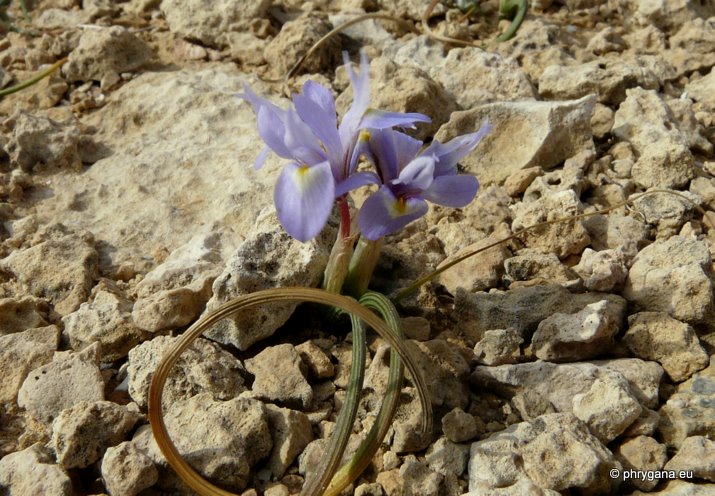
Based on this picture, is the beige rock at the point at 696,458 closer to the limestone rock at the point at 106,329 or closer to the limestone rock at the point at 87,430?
the limestone rock at the point at 87,430

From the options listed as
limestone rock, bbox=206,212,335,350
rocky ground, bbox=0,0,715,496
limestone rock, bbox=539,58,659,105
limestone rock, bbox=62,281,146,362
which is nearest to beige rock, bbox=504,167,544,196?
rocky ground, bbox=0,0,715,496

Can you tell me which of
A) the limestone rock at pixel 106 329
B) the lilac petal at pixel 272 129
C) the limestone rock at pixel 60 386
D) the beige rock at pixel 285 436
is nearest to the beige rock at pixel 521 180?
the lilac petal at pixel 272 129

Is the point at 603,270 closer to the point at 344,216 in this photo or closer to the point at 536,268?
the point at 536,268

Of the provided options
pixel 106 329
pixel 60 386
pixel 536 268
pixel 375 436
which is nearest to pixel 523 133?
pixel 536 268

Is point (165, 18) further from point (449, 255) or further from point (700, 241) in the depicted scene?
point (700, 241)

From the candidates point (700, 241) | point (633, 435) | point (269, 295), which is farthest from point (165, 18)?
point (633, 435)
